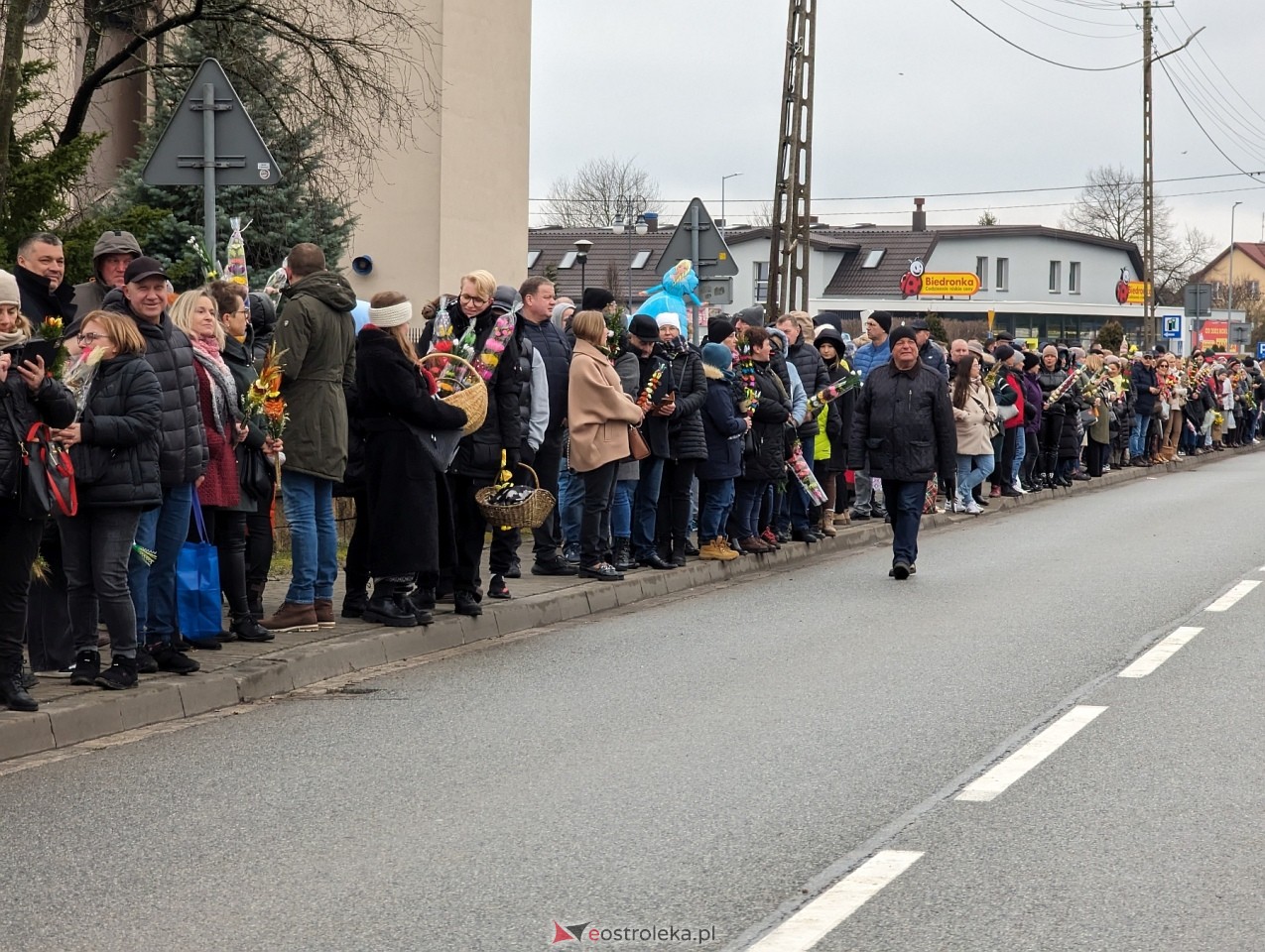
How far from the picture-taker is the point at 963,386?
20.0 m

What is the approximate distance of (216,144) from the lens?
36.7 feet

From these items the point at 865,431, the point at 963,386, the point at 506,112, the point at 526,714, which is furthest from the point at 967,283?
the point at 526,714

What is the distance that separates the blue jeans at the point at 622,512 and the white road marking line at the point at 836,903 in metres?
7.86

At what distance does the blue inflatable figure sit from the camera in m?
14.9

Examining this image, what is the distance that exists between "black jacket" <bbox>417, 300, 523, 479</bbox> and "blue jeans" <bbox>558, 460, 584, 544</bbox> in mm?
2244

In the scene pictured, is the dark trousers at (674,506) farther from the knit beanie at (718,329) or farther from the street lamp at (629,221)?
the street lamp at (629,221)

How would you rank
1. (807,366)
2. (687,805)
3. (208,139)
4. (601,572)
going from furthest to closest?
(807,366) < (601,572) < (208,139) < (687,805)

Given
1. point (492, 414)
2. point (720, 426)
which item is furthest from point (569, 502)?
point (492, 414)

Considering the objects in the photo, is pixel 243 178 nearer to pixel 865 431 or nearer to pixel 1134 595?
pixel 865 431

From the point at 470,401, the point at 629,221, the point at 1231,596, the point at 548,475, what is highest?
the point at 629,221

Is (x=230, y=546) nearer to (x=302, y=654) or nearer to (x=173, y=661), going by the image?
(x=302, y=654)

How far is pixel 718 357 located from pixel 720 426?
55 cm

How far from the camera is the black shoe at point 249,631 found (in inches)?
380

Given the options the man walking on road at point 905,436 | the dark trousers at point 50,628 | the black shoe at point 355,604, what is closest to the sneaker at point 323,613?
the black shoe at point 355,604
